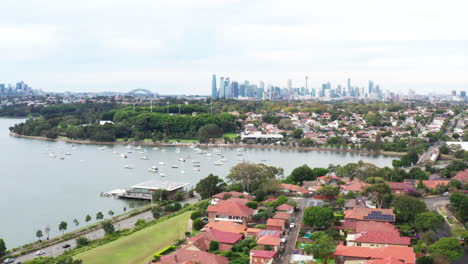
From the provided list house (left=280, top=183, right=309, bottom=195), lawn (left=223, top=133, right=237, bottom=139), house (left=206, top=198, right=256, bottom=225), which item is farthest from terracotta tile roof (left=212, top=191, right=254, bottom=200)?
lawn (left=223, top=133, right=237, bottom=139)

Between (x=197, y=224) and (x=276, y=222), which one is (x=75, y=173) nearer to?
(x=197, y=224)

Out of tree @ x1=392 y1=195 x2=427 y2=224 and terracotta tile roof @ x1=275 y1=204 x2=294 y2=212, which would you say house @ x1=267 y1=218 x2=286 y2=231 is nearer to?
terracotta tile roof @ x1=275 y1=204 x2=294 y2=212

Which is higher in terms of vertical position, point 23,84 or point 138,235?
point 23,84

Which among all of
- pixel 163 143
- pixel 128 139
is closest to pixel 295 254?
pixel 163 143

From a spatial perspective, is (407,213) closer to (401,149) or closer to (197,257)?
(197,257)

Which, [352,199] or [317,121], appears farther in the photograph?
[317,121]

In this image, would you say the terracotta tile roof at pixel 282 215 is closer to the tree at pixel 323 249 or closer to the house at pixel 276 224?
the house at pixel 276 224

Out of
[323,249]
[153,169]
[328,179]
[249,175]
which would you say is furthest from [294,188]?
[153,169]
